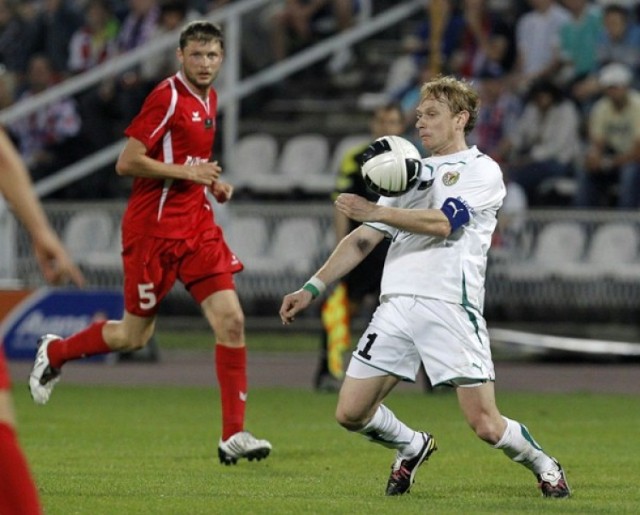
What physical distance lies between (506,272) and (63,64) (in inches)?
318

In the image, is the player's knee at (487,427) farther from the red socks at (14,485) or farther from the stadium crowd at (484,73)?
the stadium crowd at (484,73)

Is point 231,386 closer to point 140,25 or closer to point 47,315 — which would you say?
point 47,315

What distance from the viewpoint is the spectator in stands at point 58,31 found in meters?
24.8

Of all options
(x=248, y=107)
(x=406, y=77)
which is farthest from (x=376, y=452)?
(x=248, y=107)

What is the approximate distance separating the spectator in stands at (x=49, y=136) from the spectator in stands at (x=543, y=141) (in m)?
5.84

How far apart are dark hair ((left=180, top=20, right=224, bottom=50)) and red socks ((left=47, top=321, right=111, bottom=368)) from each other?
1.92 metres

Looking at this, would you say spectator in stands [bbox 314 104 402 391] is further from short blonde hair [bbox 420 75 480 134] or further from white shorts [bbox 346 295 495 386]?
white shorts [bbox 346 295 495 386]

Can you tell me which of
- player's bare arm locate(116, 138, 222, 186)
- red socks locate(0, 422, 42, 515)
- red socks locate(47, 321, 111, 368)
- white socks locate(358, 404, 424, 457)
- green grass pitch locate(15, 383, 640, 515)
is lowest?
green grass pitch locate(15, 383, 640, 515)

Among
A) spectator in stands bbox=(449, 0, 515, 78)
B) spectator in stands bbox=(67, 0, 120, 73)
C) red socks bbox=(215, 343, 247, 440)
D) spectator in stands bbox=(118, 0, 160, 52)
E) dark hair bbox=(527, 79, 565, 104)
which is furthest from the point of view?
spectator in stands bbox=(67, 0, 120, 73)

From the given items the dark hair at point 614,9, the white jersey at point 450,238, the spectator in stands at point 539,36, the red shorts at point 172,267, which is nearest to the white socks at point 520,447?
the white jersey at point 450,238

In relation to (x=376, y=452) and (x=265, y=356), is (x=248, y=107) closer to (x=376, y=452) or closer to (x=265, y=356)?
(x=265, y=356)

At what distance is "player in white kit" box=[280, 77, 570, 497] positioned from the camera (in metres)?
8.25

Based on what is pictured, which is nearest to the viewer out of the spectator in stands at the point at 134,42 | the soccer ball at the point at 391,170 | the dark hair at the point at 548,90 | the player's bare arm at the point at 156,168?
the soccer ball at the point at 391,170

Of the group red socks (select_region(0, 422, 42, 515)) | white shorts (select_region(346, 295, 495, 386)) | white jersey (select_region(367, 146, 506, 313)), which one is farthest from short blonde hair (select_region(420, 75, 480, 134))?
red socks (select_region(0, 422, 42, 515))
